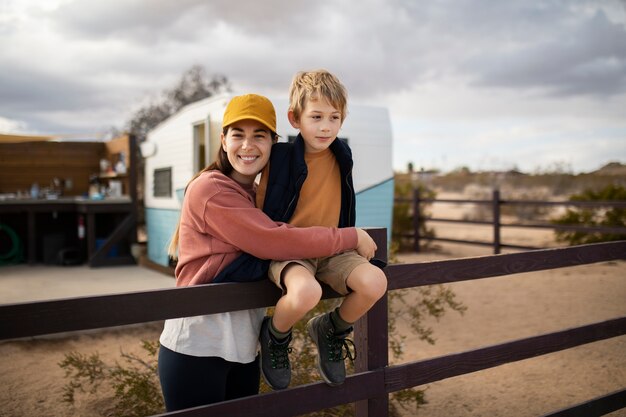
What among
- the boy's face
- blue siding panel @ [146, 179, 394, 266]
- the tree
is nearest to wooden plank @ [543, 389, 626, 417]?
the boy's face

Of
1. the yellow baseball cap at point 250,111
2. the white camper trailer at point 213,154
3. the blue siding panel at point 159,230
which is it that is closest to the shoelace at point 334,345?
the yellow baseball cap at point 250,111

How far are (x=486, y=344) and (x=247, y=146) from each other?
444 cm

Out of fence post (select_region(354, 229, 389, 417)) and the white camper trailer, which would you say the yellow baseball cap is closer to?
fence post (select_region(354, 229, 389, 417))

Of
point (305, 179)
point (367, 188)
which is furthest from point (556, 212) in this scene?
point (305, 179)

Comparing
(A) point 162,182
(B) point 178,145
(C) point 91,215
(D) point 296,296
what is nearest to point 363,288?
(D) point 296,296

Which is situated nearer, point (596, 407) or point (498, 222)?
point (596, 407)

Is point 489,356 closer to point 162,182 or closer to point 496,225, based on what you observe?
point 162,182

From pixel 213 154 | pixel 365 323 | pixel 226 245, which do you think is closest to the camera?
pixel 226 245

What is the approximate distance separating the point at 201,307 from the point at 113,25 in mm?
19973

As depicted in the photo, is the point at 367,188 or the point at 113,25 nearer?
the point at 367,188

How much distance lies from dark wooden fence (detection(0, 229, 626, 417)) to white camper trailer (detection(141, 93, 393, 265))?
4.72 meters

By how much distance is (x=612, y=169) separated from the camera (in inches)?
1182

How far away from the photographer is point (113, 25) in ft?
63.0

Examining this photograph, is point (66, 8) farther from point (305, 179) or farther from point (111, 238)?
point (305, 179)
